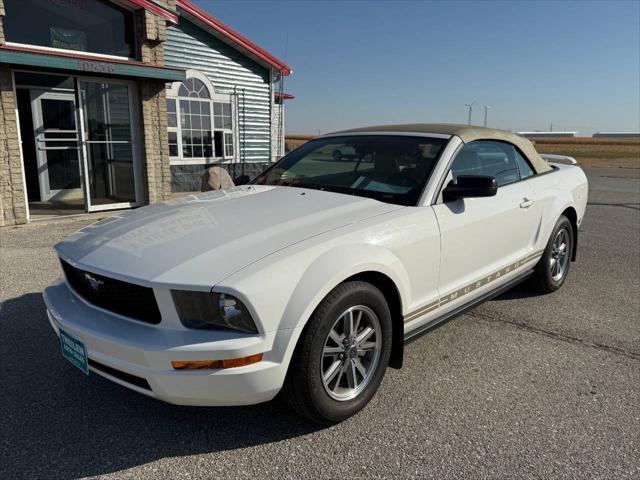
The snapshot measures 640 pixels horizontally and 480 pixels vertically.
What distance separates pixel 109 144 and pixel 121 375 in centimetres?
820

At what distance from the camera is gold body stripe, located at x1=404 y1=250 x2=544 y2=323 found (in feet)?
10.1

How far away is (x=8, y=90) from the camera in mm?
7715

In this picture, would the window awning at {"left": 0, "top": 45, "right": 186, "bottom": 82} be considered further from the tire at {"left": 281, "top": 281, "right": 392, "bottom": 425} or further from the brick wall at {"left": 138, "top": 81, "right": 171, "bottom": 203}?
the tire at {"left": 281, "top": 281, "right": 392, "bottom": 425}

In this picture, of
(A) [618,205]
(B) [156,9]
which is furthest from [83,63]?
(A) [618,205]

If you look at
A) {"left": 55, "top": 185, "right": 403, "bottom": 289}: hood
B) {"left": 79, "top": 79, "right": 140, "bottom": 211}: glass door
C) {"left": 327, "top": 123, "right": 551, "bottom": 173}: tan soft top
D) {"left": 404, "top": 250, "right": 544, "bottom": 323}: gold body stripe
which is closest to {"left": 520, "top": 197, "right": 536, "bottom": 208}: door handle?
{"left": 404, "top": 250, "right": 544, "bottom": 323}: gold body stripe

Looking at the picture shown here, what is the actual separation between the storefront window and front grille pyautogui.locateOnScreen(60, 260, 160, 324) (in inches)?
280

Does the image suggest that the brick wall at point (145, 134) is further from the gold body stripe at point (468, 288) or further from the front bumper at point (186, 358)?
the gold body stripe at point (468, 288)

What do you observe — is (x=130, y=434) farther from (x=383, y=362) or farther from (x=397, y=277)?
(x=397, y=277)

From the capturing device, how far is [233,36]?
12906 millimetres

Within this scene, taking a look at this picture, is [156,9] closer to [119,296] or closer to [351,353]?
[119,296]

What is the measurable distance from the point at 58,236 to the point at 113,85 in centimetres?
335

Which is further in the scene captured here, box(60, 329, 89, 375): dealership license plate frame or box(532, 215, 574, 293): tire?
box(532, 215, 574, 293): tire

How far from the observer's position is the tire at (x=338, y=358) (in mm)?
2432

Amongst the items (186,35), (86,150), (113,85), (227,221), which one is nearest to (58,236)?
(86,150)
